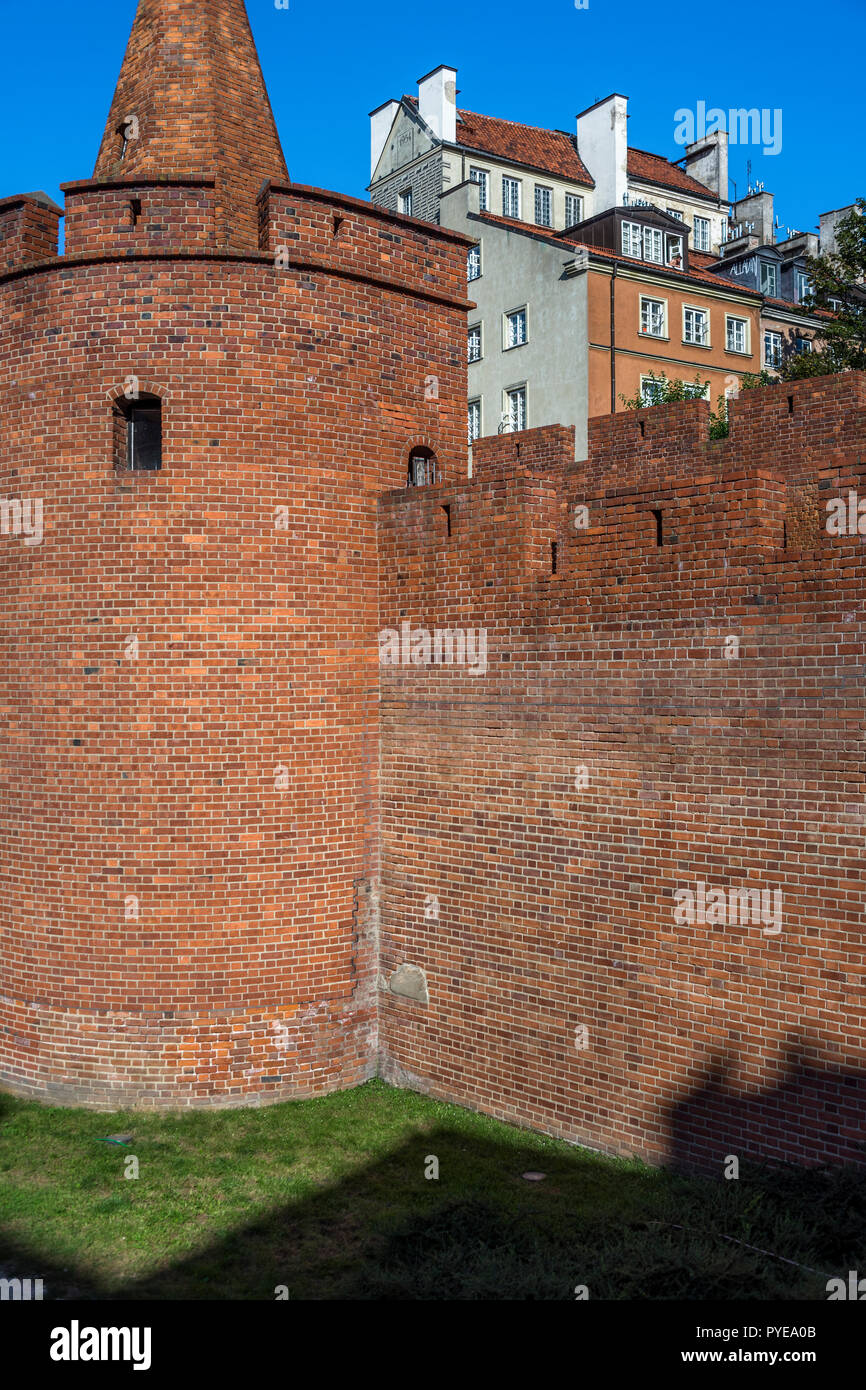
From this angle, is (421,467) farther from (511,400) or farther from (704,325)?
(704,325)

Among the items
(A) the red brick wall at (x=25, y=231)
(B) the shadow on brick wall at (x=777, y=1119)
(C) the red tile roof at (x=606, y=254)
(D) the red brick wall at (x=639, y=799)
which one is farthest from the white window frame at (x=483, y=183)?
(B) the shadow on brick wall at (x=777, y=1119)

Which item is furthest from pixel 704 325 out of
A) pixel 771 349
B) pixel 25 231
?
pixel 25 231

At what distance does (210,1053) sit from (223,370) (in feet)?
20.4

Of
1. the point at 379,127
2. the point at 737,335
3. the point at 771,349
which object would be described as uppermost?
the point at 379,127

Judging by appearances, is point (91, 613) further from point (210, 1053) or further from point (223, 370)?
point (210, 1053)

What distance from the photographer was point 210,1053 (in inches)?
390

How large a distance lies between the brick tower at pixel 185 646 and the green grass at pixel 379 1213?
843 millimetres

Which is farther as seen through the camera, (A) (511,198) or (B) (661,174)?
(B) (661,174)

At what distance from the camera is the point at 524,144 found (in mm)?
35062

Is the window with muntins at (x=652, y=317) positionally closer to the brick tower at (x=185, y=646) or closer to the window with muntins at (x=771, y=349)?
the window with muntins at (x=771, y=349)

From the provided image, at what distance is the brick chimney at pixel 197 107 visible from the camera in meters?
11.0

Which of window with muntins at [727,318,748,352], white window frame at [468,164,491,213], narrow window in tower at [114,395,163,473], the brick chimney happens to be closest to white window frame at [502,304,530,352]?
white window frame at [468,164,491,213]

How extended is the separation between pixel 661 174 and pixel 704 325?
12.8 m
